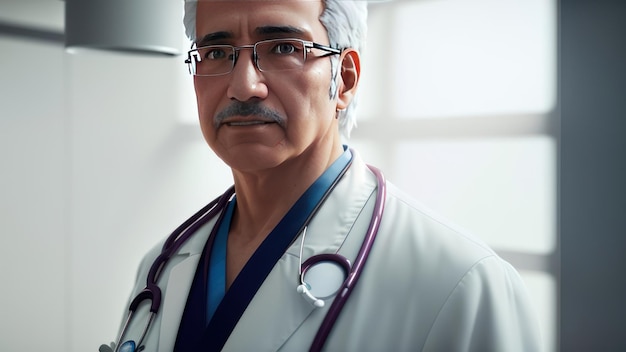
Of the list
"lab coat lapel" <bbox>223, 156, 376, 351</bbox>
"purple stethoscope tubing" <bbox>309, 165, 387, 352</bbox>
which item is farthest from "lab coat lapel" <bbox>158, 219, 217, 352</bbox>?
"purple stethoscope tubing" <bbox>309, 165, 387, 352</bbox>

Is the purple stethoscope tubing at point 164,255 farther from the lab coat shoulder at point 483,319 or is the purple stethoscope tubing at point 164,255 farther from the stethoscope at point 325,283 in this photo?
the lab coat shoulder at point 483,319

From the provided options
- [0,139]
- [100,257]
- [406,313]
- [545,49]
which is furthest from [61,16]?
[406,313]

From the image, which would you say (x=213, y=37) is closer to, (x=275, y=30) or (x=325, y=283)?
(x=275, y=30)

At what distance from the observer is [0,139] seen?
2.27m

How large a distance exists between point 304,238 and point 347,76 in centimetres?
25

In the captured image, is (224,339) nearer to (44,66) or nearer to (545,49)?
(545,49)

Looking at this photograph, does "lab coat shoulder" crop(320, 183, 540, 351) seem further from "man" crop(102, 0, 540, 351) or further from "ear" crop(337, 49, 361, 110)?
"ear" crop(337, 49, 361, 110)

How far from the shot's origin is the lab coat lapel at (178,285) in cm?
85

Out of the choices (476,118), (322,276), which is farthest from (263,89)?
(476,118)

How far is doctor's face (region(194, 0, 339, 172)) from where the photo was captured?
0.79 meters

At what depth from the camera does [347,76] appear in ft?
2.87

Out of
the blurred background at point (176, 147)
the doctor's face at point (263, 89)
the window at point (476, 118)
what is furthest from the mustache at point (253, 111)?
the window at point (476, 118)

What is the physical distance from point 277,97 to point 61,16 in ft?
6.23

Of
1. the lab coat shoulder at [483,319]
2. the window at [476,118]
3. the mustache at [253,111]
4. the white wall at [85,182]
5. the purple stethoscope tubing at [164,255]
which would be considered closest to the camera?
the lab coat shoulder at [483,319]
